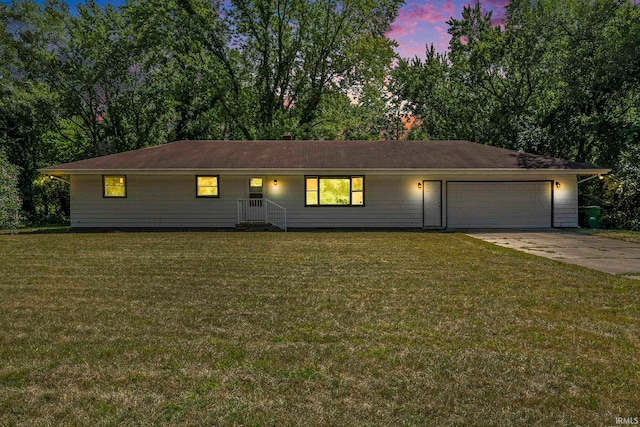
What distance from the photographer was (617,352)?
3.61 metres

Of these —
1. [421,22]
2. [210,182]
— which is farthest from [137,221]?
[421,22]

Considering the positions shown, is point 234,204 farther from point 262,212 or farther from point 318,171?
point 318,171

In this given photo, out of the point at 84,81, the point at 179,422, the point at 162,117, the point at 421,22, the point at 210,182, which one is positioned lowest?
the point at 179,422

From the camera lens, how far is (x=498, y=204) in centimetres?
1678

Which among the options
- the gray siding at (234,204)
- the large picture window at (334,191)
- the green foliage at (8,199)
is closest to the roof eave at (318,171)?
the gray siding at (234,204)

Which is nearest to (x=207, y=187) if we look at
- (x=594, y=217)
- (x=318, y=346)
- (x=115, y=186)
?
(x=115, y=186)

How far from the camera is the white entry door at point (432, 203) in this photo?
54.7 ft

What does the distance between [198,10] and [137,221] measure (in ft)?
48.2

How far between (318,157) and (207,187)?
4.66 m

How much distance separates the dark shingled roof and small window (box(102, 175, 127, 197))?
58 centimetres

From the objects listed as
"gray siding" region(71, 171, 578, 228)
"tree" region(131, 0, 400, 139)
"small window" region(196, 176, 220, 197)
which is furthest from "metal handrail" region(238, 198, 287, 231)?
"tree" region(131, 0, 400, 139)

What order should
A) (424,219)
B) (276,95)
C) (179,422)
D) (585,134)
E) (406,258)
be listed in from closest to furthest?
(179,422)
(406,258)
(424,219)
(585,134)
(276,95)

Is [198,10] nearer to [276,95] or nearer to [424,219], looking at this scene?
[276,95]

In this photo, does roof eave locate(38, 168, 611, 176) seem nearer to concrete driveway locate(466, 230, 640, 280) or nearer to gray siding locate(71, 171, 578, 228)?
gray siding locate(71, 171, 578, 228)
